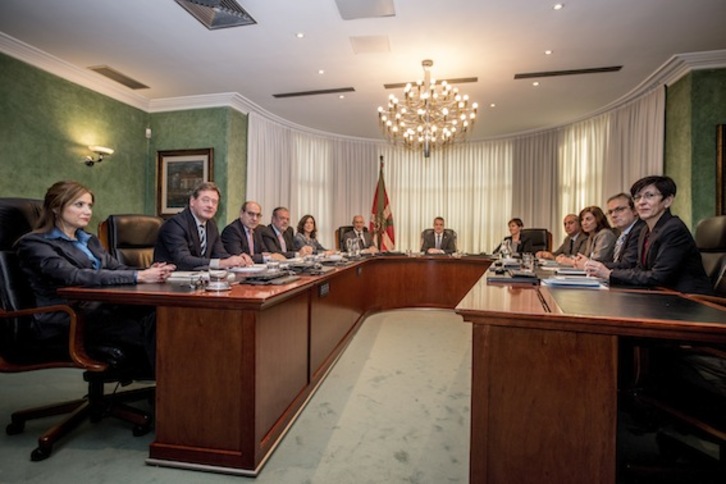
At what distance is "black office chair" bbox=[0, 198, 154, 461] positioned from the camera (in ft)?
5.65

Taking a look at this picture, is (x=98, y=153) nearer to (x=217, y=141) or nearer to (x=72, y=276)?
(x=217, y=141)

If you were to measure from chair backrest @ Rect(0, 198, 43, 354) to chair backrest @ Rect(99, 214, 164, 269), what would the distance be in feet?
2.36

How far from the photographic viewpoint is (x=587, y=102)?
18.1 ft

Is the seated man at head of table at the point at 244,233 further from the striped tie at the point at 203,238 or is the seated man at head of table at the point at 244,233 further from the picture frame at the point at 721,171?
the picture frame at the point at 721,171

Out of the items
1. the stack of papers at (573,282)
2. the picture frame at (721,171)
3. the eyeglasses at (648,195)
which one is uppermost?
the picture frame at (721,171)

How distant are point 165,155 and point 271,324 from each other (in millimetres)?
4863

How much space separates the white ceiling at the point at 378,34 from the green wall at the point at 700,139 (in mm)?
358

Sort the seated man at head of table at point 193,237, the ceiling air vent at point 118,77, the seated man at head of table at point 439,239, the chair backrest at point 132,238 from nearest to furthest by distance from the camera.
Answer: the seated man at head of table at point 193,237, the chair backrest at point 132,238, the ceiling air vent at point 118,77, the seated man at head of table at point 439,239

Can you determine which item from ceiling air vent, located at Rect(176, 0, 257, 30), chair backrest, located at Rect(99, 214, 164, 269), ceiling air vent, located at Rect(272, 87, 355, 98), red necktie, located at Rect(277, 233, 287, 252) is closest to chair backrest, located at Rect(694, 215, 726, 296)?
chair backrest, located at Rect(99, 214, 164, 269)

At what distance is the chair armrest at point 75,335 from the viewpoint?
1671mm

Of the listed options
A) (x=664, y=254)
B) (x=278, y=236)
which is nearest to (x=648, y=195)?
(x=664, y=254)

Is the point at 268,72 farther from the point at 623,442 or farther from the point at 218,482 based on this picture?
the point at 623,442

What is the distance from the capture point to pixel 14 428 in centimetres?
192

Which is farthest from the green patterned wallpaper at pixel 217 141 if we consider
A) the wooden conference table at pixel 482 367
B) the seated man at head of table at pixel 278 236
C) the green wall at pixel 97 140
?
the wooden conference table at pixel 482 367
